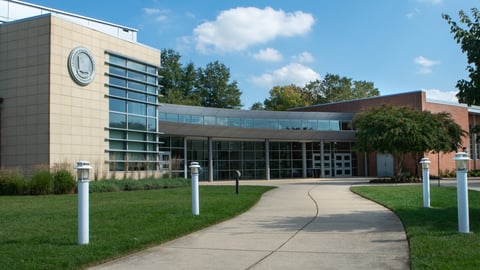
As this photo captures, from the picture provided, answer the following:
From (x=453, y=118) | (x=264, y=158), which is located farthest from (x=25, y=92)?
(x=453, y=118)

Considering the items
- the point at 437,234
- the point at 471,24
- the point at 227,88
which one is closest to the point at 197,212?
the point at 437,234

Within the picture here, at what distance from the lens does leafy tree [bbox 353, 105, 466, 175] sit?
32.8m

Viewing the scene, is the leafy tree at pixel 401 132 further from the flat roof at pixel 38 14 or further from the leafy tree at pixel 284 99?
the leafy tree at pixel 284 99

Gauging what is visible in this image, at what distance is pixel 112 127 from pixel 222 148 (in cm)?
1899

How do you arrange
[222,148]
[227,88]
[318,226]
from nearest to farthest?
[318,226] < [222,148] < [227,88]

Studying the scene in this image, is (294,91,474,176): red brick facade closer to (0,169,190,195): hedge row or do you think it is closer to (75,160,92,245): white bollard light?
(0,169,190,195): hedge row

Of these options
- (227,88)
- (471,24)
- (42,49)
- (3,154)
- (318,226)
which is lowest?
(318,226)

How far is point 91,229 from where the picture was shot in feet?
34.1

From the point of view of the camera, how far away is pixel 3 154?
84.4 ft

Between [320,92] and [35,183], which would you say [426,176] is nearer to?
[35,183]

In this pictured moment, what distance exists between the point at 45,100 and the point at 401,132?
21.5 m

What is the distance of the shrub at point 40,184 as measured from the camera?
2200cm

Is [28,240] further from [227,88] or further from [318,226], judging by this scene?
[227,88]

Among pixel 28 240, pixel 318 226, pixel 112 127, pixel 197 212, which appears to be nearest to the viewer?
pixel 28 240
